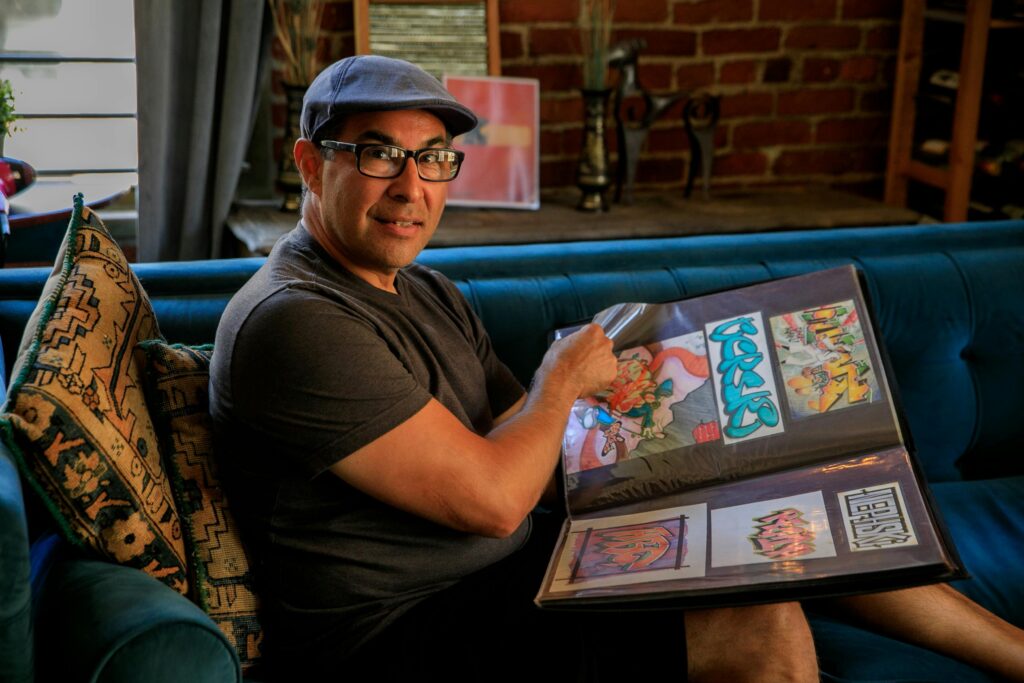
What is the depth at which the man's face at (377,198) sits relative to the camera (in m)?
1.39

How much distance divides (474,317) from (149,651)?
0.77 m

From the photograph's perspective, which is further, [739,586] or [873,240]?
[873,240]

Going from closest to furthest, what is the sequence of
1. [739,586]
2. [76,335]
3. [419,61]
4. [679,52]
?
[739,586] < [76,335] < [419,61] < [679,52]

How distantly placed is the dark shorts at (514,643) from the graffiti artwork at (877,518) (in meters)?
0.25

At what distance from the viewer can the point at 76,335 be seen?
1.28 m

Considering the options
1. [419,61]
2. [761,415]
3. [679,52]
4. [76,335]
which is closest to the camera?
[76,335]

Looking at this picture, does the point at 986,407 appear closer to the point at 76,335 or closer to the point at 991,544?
the point at 991,544

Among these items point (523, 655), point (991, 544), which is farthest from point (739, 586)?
point (991, 544)

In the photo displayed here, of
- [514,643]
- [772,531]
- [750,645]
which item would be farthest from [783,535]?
[514,643]

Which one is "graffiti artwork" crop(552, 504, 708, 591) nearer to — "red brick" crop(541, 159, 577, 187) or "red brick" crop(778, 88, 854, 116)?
"red brick" crop(541, 159, 577, 187)

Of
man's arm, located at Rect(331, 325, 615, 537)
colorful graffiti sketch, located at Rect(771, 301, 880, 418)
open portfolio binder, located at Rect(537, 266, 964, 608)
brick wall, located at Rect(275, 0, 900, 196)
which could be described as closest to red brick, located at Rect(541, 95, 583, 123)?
brick wall, located at Rect(275, 0, 900, 196)

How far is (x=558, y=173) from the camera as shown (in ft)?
10.1

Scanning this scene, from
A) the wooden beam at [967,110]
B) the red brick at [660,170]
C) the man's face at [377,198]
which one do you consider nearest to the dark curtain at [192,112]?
the red brick at [660,170]

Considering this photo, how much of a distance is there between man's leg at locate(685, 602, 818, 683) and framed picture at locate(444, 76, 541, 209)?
1.59m
